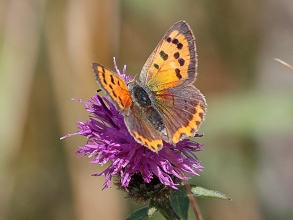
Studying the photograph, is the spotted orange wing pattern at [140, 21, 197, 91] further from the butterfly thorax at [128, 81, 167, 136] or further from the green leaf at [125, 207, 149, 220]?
the green leaf at [125, 207, 149, 220]

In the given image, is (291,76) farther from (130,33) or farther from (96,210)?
(96,210)

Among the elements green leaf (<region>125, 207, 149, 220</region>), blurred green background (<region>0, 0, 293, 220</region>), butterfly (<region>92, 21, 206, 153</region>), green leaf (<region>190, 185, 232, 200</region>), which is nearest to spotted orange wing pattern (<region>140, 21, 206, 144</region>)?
butterfly (<region>92, 21, 206, 153</region>)

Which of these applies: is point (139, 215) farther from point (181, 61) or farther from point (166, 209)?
point (181, 61)

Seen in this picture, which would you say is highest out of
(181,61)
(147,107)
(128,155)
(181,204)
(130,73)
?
(130,73)

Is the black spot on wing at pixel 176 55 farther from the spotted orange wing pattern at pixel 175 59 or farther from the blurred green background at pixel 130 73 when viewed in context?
the blurred green background at pixel 130 73

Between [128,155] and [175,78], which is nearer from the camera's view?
[128,155]

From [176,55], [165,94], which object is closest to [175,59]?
[176,55]
